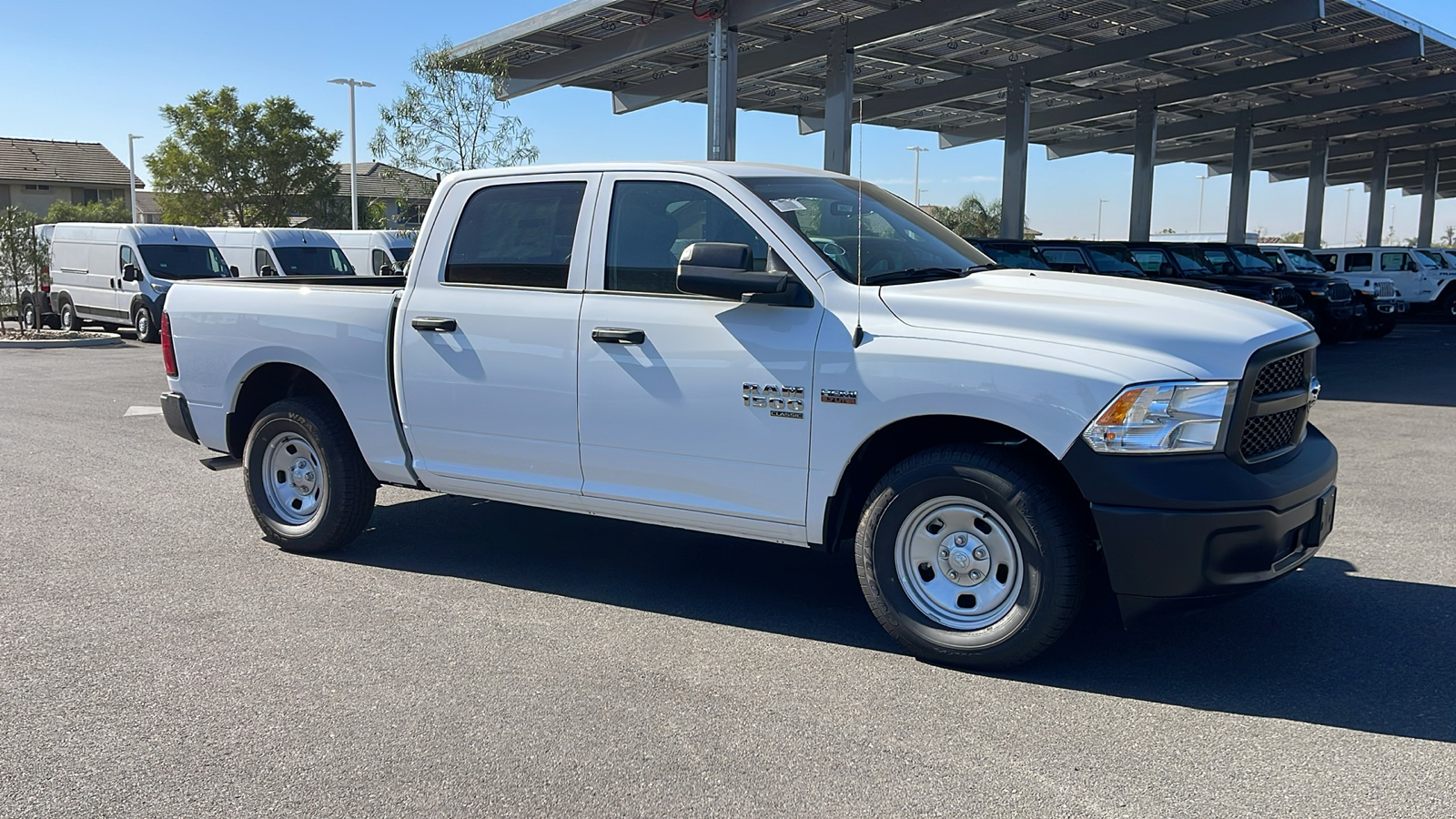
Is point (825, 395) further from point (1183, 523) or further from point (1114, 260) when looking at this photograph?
point (1114, 260)

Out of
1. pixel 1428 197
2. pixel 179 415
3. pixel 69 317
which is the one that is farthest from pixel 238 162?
pixel 1428 197

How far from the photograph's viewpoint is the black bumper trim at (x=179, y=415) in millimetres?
6648

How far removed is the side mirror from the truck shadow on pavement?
150cm

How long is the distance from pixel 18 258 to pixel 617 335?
2299 cm

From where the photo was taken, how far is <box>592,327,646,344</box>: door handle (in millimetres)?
5020

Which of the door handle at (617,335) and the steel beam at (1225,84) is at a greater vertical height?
the steel beam at (1225,84)

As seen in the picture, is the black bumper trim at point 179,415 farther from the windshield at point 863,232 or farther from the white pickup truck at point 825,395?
the windshield at point 863,232

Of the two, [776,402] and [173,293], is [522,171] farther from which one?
[173,293]

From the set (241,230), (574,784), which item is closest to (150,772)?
(574,784)

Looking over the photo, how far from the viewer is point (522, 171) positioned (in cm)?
564

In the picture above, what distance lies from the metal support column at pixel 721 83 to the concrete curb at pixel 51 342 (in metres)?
12.1

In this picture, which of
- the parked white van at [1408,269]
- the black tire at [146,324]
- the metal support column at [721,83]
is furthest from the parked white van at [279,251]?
the parked white van at [1408,269]

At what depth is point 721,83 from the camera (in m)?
19.9

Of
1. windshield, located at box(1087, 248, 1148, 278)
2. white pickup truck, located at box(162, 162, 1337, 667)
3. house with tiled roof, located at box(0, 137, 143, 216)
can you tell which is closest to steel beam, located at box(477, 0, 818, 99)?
windshield, located at box(1087, 248, 1148, 278)
